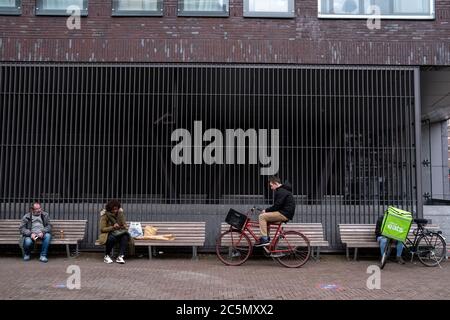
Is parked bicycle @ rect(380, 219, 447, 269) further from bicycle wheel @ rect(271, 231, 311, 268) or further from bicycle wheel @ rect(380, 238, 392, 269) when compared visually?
bicycle wheel @ rect(271, 231, 311, 268)

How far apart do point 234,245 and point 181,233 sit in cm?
133

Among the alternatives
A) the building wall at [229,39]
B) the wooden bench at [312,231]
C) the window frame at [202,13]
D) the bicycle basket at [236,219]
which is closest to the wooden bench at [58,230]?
the wooden bench at [312,231]

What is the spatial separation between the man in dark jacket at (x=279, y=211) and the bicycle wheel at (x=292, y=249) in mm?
282

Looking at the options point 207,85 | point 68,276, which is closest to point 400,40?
point 207,85

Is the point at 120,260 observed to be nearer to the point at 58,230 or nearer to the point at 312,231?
the point at 58,230

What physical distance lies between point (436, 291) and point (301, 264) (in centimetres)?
258

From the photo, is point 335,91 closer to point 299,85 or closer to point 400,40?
point 299,85

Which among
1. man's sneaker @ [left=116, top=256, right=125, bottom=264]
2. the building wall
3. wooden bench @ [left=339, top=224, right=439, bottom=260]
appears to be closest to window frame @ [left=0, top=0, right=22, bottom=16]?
the building wall

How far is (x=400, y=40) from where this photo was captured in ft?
37.2

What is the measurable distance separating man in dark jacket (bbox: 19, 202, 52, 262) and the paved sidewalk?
0.87 ft

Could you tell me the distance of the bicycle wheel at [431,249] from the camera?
9.77 meters
